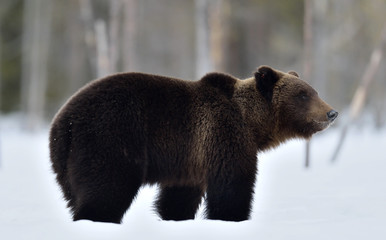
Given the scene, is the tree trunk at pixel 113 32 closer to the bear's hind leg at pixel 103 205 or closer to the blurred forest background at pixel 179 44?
the blurred forest background at pixel 179 44

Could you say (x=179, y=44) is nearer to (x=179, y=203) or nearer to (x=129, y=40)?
(x=129, y=40)

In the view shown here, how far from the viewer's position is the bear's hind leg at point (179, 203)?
229 inches

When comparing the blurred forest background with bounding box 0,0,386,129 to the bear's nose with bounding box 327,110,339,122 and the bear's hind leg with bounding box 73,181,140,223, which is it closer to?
the bear's nose with bounding box 327,110,339,122

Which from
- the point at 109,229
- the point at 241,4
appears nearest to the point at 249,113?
the point at 109,229

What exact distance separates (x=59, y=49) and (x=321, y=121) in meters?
30.0

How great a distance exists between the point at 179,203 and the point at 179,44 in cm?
2709

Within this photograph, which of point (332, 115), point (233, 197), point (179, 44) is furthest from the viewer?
point (179, 44)

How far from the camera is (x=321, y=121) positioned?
226 inches

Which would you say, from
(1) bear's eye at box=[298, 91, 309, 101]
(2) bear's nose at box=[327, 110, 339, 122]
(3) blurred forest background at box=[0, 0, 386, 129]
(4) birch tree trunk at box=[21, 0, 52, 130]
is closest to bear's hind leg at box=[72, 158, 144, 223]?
(1) bear's eye at box=[298, 91, 309, 101]

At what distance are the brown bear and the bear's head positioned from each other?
1 cm

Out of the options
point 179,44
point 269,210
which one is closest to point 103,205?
point 269,210

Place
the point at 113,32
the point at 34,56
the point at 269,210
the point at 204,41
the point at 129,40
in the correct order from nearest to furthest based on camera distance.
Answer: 1. the point at 269,210
2. the point at 204,41
3. the point at 113,32
4. the point at 129,40
5. the point at 34,56

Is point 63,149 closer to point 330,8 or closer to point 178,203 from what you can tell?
point 178,203

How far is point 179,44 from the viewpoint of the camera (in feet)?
106
